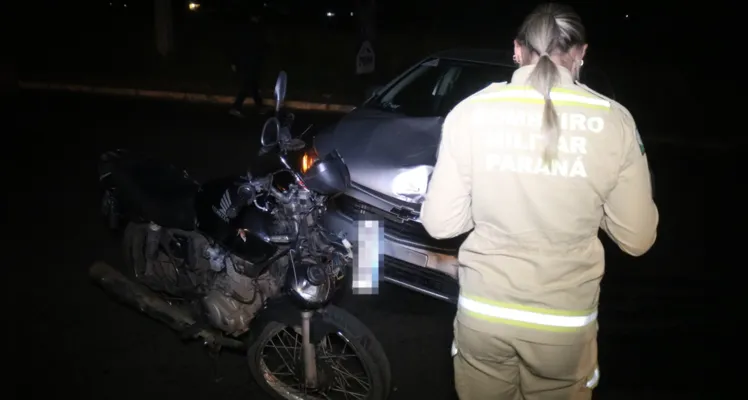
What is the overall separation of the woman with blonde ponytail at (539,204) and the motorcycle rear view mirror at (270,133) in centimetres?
122

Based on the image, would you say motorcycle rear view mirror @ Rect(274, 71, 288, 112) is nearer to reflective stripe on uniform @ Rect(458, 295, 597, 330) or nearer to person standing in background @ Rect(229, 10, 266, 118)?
reflective stripe on uniform @ Rect(458, 295, 597, 330)

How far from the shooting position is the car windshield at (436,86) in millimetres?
6160

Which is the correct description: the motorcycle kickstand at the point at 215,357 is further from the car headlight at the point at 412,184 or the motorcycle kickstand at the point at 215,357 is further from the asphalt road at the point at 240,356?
the car headlight at the point at 412,184

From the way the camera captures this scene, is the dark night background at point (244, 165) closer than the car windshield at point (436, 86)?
Yes

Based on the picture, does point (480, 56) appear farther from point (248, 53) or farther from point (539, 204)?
point (248, 53)

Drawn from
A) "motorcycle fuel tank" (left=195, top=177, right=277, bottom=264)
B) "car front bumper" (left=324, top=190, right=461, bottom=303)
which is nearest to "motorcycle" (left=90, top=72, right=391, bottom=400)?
"motorcycle fuel tank" (left=195, top=177, right=277, bottom=264)

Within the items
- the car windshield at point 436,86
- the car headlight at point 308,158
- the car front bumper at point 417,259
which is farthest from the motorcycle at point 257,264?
the car windshield at point 436,86

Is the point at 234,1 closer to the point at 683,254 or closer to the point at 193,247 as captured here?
the point at 683,254

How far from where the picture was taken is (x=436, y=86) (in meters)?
6.43

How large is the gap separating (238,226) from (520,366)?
1.60 m

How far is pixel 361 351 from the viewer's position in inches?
135

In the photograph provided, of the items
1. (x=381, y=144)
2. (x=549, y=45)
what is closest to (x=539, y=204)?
A: (x=549, y=45)

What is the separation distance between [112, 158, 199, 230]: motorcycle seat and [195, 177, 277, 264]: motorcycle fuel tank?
268 millimetres

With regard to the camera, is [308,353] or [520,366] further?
[308,353]
